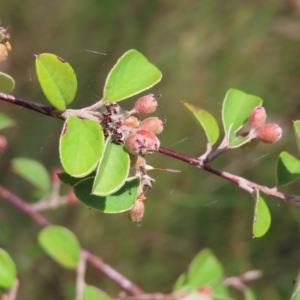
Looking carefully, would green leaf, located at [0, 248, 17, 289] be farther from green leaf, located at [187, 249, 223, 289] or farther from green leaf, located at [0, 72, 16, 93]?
green leaf, located at [187, 249, 223, 289]

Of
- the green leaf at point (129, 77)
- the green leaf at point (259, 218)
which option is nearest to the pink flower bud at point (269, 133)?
the green leaf at point (259, 218)

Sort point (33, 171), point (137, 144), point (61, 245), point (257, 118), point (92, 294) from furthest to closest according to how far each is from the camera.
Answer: point (33, 171)
point (61, 245)
point (92, 294)
point (257, 118)
point (137, 144)

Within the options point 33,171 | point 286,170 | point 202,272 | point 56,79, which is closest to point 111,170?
point 56,79

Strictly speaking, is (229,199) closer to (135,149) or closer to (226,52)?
(226,52)

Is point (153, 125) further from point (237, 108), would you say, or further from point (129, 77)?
point (237, 108)

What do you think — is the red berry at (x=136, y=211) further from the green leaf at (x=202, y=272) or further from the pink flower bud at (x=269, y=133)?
the green leaf at (x=202, y=272)

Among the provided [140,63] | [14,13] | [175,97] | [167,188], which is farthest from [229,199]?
[140,63]
